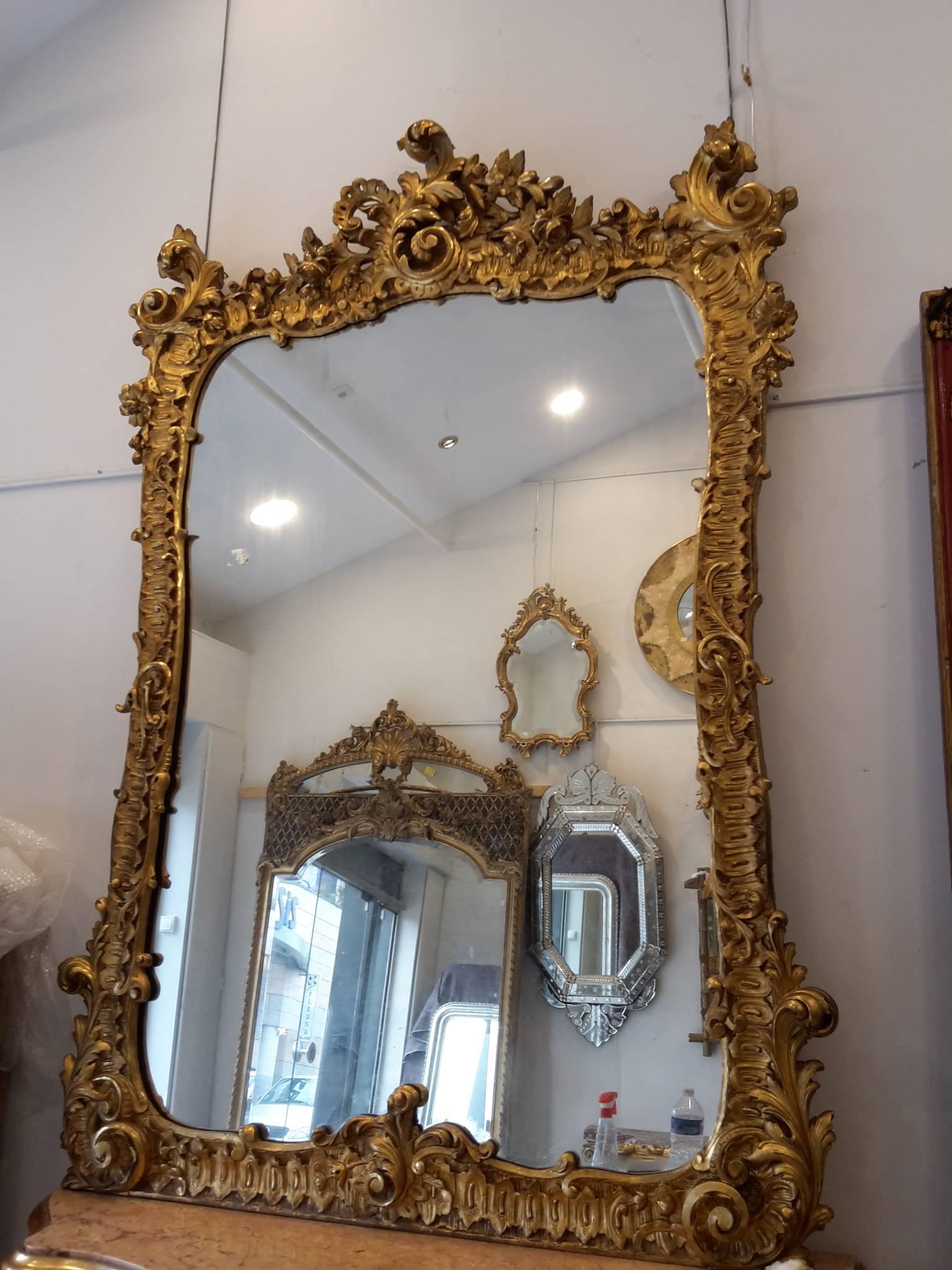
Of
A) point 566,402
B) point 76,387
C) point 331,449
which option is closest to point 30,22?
point 76,387

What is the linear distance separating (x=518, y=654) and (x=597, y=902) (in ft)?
1.09

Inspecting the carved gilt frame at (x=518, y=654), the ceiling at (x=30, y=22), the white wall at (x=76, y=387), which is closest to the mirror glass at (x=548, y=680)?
the carved gilt frame at (x=518, y=654)

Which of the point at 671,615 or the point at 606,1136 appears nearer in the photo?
the point at 606,1136

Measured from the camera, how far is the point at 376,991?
54.5 inches

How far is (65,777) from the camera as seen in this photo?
5.68ft

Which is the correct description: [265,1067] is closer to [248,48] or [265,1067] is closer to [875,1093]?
[875,1093]

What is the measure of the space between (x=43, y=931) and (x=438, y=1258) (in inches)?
29.7

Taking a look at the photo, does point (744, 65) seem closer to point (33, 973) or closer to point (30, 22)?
point (30, 22)

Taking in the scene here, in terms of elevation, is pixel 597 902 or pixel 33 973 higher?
pixel 597 902

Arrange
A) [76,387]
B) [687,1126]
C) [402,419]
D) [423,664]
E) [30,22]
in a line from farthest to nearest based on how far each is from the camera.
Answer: [30,22] → [76,387] → [402,419] → [423,664] → [687,1126]

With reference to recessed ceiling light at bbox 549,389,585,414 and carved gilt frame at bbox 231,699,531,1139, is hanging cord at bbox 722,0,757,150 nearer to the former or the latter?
recessed ceiling light at bbox 549,389,585,414

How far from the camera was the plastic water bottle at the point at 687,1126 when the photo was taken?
1.24 meters

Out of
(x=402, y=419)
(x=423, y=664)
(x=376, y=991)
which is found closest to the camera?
(x=376, y=991)

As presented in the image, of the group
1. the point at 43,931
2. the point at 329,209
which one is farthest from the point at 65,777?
the point at 329,209
